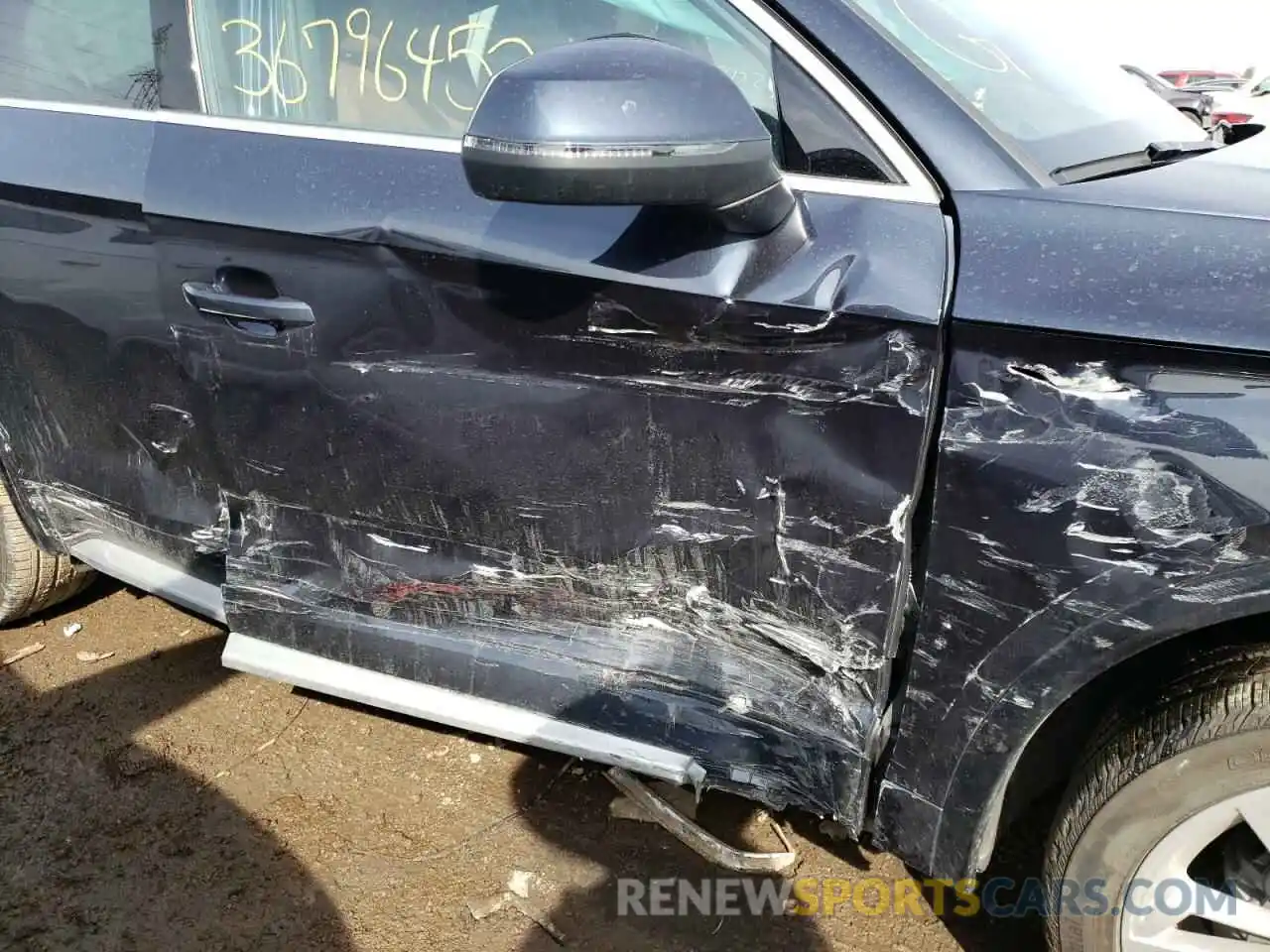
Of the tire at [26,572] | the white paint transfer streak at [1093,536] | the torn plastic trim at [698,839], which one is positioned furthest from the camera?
the tire at [26,572]

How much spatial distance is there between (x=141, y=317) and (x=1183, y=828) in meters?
2.04

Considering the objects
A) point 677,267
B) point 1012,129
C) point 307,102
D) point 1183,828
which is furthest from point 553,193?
point 1183,828

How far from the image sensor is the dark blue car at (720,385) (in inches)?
48.5

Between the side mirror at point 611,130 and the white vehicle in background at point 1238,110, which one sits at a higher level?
the side mirror at point 611,130

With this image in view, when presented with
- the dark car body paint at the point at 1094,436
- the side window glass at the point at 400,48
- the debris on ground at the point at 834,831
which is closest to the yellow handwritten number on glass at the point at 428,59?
the side window glass at the point at 400,48

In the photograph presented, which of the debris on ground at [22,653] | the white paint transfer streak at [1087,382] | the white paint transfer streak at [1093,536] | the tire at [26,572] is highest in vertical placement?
the white paint transfer streak at [1087,382]

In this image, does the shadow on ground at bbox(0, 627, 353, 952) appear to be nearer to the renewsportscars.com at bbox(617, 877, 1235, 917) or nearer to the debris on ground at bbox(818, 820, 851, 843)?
the renewsportscars.com at bbox(617, 877, 1235, 917)

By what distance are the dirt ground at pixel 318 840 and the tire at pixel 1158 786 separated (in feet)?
1.51

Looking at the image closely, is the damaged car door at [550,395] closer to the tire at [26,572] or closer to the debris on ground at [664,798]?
the debris on ground at [664,798]

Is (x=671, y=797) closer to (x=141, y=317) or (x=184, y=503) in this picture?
(x=184, y=503)

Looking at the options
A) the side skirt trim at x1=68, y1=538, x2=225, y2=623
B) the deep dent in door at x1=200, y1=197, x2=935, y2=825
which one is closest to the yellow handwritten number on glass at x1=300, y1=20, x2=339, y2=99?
the deep dent in door at x1=200, y1=197, x2=935, y2=825

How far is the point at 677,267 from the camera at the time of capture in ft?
4.68

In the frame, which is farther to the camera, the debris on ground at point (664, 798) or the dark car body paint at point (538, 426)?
the debris on ground at point (664, 798)

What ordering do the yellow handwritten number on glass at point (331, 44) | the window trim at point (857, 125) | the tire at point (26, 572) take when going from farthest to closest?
1. the tire at point (26, 572)
2. the yellow handwritten number on glass at point (331, 44)
3. the window trim at point (857, 125)
